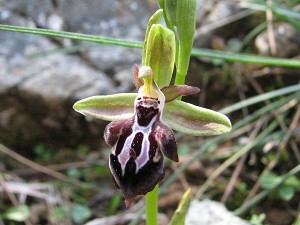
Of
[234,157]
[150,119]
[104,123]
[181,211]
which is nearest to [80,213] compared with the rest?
[104,123]

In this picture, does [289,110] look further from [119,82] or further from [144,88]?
[144,88]

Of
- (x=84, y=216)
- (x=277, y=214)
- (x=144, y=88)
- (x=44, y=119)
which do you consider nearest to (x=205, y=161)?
(x=277, y=214)

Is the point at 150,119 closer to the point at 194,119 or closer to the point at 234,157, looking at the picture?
the point at 194,119

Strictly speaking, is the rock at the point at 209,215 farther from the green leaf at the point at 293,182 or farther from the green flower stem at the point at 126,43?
the green flower stem at the point at 126,43

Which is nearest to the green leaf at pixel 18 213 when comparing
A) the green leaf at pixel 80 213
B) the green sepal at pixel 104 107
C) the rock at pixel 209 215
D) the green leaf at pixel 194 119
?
the green leaf at pixel 80 213

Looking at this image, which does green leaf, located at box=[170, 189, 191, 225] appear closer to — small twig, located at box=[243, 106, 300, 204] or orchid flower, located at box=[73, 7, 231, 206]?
orchid flower, located at box=[73, 7, 231, 206]

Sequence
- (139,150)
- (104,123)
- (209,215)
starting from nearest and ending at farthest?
(139,150)
(209,215)
(104,123)

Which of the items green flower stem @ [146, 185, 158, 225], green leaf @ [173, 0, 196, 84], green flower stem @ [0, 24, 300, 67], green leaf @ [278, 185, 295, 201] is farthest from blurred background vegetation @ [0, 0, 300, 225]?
green leaf @ [173, 0, 196, 84]
